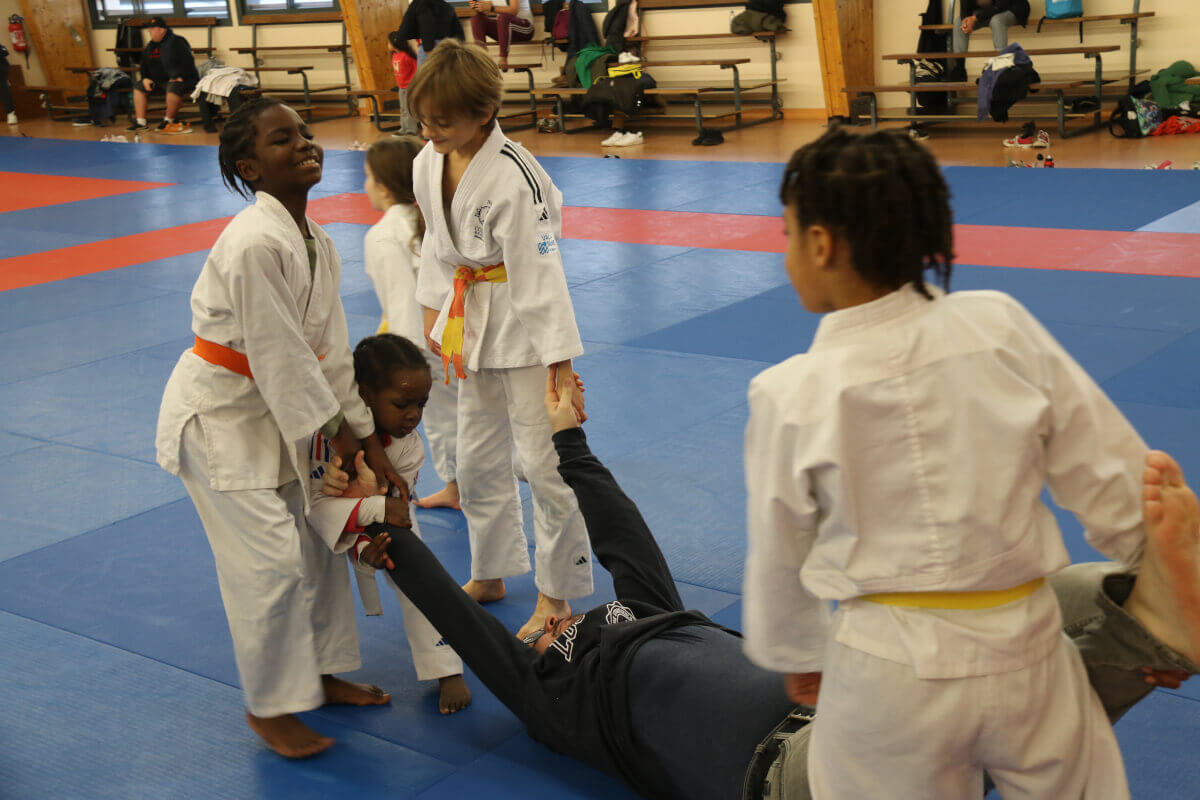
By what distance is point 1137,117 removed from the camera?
9.59 meters

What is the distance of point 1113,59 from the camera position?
10.5 m

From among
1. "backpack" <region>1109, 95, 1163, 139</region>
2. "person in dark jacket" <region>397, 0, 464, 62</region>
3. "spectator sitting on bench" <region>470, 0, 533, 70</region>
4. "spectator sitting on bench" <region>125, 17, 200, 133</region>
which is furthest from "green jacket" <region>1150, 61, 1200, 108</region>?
"spectator sitting on bench" <region>125, 17, 200, 133</region>

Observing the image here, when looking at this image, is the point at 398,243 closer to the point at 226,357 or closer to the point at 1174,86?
the point at 226,357

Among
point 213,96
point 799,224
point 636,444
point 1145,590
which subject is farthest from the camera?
point 213,96

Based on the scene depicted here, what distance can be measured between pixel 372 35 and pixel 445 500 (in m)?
12.0

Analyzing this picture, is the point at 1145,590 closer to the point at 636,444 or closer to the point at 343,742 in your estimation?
the point at 343,742

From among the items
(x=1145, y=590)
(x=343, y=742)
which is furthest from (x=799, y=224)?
(x=343, y=742)

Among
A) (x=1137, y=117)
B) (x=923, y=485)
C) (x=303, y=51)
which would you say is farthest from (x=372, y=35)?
(x=923, y=485)

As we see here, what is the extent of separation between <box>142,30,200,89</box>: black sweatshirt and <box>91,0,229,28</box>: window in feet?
4.71

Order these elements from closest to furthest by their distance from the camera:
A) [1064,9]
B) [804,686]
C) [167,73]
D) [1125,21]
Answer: [804,686] → [1064,9] → [1125,21] → [167,73]

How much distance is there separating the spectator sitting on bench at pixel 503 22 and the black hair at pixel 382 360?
36.7ft

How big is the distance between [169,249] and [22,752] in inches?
242

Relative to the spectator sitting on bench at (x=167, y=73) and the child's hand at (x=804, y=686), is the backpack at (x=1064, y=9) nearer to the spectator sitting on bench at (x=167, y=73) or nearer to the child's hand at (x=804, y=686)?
the child's hand at (x=804, y=686)

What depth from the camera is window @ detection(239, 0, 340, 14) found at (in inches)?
629
